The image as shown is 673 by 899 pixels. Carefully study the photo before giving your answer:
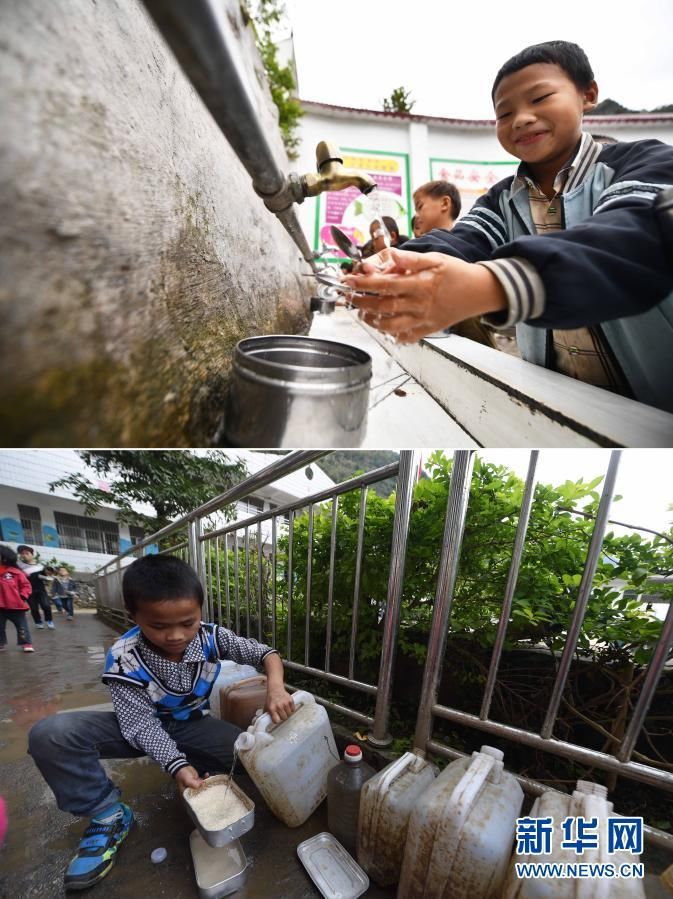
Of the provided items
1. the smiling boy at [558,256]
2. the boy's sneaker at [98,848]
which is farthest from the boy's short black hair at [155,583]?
the smiling boy at [558,256]

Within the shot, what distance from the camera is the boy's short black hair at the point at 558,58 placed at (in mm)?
766

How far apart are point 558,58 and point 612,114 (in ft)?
0.93

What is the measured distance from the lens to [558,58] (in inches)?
30.2

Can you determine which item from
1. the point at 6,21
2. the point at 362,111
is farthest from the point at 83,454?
the point at 362,111

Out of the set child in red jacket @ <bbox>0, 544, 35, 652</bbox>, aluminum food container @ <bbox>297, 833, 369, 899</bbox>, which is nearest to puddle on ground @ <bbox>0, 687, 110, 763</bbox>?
child in red jacket @ <bbox>0, 544, 35, 652</bbox>

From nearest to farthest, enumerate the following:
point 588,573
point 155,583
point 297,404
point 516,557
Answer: point 297,404, point 588,573, point 516,557, point 155,583

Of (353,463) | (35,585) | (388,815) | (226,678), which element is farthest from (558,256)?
(35,585)

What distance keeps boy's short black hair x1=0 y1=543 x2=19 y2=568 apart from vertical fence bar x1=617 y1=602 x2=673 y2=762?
2.23 metres

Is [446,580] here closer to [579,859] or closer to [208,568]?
[579,859]

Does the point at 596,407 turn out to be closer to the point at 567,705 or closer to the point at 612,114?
the point at 612,114

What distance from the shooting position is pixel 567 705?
49.6 inches

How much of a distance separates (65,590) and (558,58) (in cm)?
302

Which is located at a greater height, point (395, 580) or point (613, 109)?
point (613, 109)

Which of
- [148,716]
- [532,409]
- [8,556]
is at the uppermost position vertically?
[532,409]
